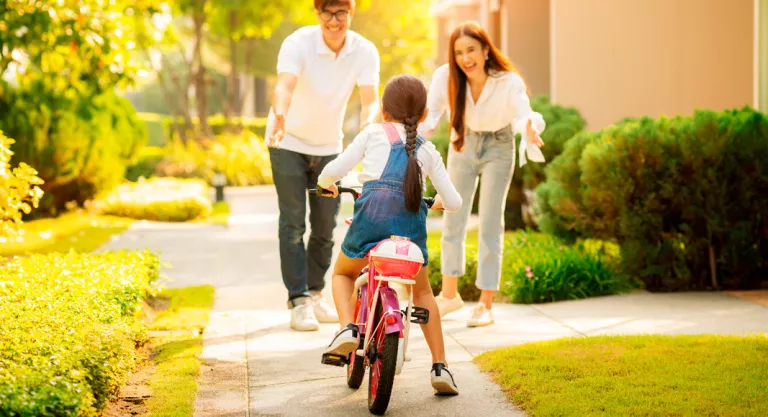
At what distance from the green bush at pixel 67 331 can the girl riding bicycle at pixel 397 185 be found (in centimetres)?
102

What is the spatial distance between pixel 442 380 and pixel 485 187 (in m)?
1.98

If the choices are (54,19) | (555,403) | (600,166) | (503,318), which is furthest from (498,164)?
(54,19)

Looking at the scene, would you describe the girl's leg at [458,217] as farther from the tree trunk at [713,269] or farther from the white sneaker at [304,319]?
the tree trunk at [713,269]

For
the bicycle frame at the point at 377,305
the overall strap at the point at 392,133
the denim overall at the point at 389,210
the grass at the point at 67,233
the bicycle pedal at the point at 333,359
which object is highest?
the overall strap at the point at 392,133

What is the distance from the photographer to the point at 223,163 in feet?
68.0

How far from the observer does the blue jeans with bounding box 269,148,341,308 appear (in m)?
6.39

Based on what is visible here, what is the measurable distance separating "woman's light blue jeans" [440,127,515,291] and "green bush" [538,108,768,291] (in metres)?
1.52

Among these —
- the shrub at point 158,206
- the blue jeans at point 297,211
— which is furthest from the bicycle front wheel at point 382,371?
the shrub at point 158,206

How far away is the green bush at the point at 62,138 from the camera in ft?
41.8

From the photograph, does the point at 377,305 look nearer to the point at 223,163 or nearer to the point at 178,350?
the point at 178,350

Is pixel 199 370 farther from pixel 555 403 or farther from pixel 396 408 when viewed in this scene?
pixel 555 403

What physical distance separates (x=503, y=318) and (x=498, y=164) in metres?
1.10

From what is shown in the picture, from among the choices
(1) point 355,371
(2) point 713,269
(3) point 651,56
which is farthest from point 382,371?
→ (3) point 651,56

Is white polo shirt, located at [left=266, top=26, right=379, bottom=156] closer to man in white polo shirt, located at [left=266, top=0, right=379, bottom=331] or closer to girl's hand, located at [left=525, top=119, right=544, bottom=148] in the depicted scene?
man in white polo shirt, located at [left=266, top=0, right=379, bottom=331]
